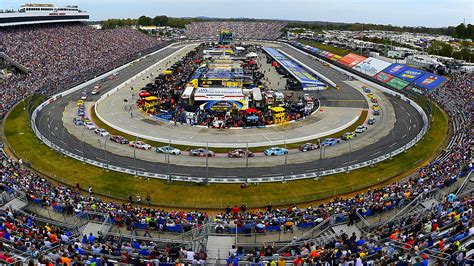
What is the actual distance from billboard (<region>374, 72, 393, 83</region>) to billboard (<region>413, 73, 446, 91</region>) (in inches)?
289

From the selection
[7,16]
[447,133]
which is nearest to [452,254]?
[447,133]

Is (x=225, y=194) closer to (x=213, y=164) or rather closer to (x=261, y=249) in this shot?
(x=213, y=164)

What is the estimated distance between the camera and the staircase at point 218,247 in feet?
70.0

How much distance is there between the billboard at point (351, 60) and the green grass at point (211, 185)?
65.9 metres

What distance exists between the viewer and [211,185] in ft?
120

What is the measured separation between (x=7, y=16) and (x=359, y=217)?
104060mm

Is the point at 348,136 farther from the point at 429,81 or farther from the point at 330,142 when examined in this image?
the point at 429,81

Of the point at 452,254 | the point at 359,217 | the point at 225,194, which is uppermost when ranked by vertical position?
the point at 452,254

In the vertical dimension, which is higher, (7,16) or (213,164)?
(7,16)

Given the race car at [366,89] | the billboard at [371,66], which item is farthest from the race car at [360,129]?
the billboard at [371,66]

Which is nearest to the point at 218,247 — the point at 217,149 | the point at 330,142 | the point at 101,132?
the point at 217,149

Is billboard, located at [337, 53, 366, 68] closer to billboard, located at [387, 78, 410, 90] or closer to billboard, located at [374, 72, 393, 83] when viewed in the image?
billboard, located at [374, 72, 393, 83]

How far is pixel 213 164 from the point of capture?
4159cm

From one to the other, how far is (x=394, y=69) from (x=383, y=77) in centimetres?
382
